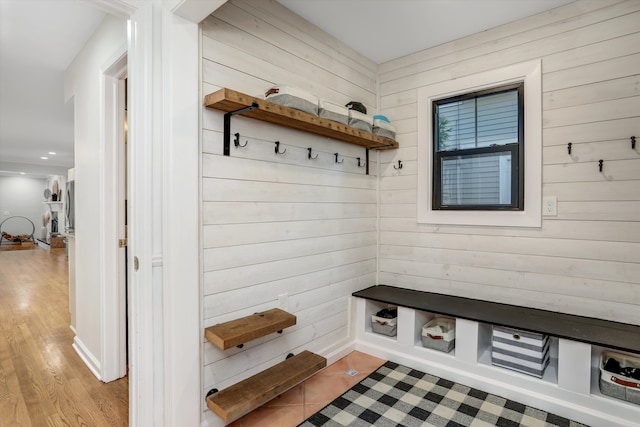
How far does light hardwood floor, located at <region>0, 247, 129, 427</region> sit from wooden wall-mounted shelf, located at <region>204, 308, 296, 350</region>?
0.83 m

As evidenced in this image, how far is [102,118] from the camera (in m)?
2.38

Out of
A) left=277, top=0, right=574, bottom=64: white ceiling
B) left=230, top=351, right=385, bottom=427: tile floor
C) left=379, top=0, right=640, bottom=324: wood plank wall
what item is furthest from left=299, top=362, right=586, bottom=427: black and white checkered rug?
left=277, top=0, right=574, bottom=64: white ceiling

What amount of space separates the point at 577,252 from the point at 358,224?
4.89ft

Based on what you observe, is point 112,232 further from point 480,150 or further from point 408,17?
point 480,150

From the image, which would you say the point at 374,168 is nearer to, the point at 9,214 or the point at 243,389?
the point at 243,389

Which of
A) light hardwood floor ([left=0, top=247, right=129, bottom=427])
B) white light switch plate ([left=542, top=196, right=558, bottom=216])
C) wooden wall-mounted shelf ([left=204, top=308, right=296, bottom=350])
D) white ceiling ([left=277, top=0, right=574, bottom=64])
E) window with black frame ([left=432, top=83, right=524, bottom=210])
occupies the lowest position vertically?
light hardwood floor ([left=0, top=247, right=129, bottom=427])

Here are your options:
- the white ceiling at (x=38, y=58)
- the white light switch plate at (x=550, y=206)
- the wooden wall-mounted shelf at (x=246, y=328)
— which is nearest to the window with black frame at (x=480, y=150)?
the white light switch plate at (x=550, y=206)

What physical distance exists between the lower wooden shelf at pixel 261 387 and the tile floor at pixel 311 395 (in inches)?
6.3

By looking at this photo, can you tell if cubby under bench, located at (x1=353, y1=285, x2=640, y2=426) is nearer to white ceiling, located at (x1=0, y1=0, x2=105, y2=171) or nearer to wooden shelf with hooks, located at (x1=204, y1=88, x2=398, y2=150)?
wooden shelf with hooks, located at (x1=204, y1=88, x2=398, y2=150)

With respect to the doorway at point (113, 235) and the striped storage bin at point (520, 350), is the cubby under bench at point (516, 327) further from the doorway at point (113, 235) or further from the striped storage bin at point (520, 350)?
the doorway at point (113, 235)

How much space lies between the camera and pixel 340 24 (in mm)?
2422

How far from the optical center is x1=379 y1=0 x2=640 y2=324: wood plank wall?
203cm

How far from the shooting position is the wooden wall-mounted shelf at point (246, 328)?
1678 millimetres

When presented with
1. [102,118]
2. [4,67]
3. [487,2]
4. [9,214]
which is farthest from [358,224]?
[9,214]
